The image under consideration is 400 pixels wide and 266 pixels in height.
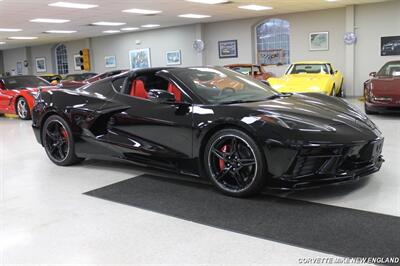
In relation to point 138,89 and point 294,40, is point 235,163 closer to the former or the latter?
point 138,89

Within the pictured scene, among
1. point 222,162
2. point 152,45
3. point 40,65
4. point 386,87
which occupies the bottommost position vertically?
point 222,162

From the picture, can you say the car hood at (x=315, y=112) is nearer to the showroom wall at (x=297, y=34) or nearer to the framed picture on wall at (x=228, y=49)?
the showroom wall at (x=297, y=34)

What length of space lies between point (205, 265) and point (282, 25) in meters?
14.6

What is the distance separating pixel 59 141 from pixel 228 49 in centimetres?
1305

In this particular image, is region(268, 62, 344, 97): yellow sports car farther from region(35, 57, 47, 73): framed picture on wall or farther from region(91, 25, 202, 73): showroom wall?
region(35, 57, 47, 73): framed picture on wall

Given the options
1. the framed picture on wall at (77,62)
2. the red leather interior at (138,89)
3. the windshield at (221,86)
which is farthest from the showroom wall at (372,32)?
the framed picture on wall at (77,62)

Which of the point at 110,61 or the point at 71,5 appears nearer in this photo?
the point at 71,5

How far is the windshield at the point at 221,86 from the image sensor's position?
367 cm

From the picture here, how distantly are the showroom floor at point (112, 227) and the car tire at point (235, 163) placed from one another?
338 millimetres

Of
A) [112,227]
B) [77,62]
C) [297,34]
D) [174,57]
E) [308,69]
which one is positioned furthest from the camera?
[77,62]

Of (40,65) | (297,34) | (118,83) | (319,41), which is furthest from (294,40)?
(40,65)

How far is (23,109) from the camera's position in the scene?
9.81 metres

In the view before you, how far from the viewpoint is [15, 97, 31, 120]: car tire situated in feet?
32.0

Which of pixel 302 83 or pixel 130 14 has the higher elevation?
pixel 130 14
